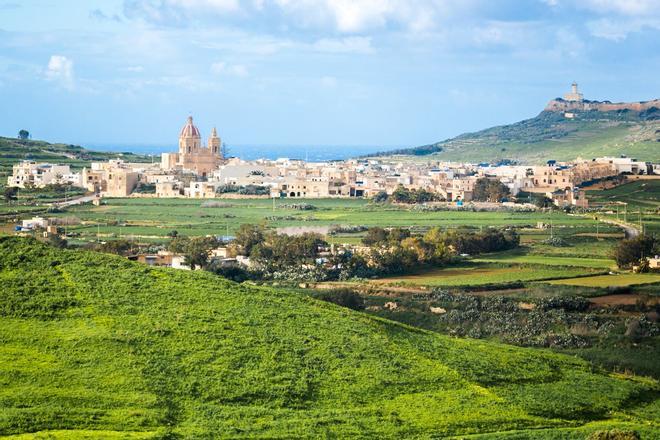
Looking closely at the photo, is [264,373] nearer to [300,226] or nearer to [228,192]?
[300,226]

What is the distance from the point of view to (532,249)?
5547cm

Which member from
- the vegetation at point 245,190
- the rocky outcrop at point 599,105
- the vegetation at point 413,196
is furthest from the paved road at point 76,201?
the rocky outcrop at point 599,105

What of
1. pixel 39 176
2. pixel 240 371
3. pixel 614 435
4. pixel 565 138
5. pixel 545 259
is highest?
pixel 565 138

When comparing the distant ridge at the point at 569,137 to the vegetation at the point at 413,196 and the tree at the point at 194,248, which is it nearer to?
the vegetation at the point at 413,196

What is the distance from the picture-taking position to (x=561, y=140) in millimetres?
156000

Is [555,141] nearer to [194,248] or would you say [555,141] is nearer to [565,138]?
[565,138]

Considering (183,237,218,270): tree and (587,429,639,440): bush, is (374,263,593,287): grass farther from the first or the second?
(587,429,639,440): bush

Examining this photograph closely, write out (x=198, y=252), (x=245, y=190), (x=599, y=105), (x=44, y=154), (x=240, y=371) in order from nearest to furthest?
(x=240, y=371)
(x=198, y=252)
(x=245, y=190)
(x=44, y=154)
(x=599, y=105)

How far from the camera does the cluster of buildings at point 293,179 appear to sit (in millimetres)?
91188

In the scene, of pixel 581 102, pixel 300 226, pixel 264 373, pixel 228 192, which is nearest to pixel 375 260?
pixel 300 226

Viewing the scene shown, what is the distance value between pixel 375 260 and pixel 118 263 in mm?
20543

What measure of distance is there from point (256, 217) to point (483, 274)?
27422 mm

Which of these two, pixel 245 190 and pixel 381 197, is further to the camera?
pixel 245 190

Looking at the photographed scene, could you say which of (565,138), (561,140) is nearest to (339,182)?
(561,140)
